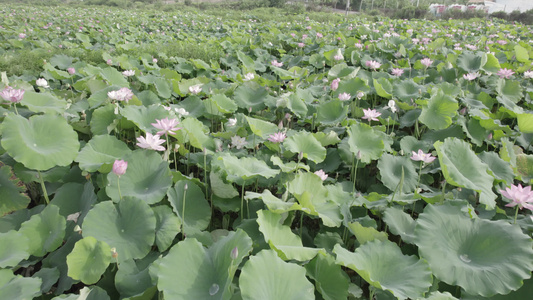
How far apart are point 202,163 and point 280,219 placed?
0.65m

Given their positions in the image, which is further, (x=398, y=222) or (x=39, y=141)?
(x=39, y=141)

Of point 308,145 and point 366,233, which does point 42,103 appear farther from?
point 366,233

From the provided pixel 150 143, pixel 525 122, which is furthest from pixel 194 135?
pixel 525 122

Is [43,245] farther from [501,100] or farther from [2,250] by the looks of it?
[501,100]

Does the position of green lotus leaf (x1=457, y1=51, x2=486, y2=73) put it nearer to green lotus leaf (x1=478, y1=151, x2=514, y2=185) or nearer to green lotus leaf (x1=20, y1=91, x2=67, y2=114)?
green lotus leaf (x1=478, y1=151, x2=514, y2=185)

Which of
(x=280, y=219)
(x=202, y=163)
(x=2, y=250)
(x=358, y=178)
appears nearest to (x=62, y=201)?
(x=2, y=250)

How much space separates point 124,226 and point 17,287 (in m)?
0.37

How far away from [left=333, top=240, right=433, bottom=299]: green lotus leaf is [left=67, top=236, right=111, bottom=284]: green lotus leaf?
0.78m

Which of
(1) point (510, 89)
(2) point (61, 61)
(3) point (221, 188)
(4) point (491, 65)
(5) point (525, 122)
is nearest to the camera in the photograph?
(3) point (221, 188)

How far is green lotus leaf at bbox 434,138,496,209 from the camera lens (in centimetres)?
138

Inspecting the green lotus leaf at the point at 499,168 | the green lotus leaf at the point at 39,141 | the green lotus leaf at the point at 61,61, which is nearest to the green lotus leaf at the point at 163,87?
the green lotus leaf at the point at 39,141

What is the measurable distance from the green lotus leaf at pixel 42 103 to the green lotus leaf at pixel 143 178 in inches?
31.2

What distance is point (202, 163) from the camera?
5.87 feet

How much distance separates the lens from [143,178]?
1.51 meters
